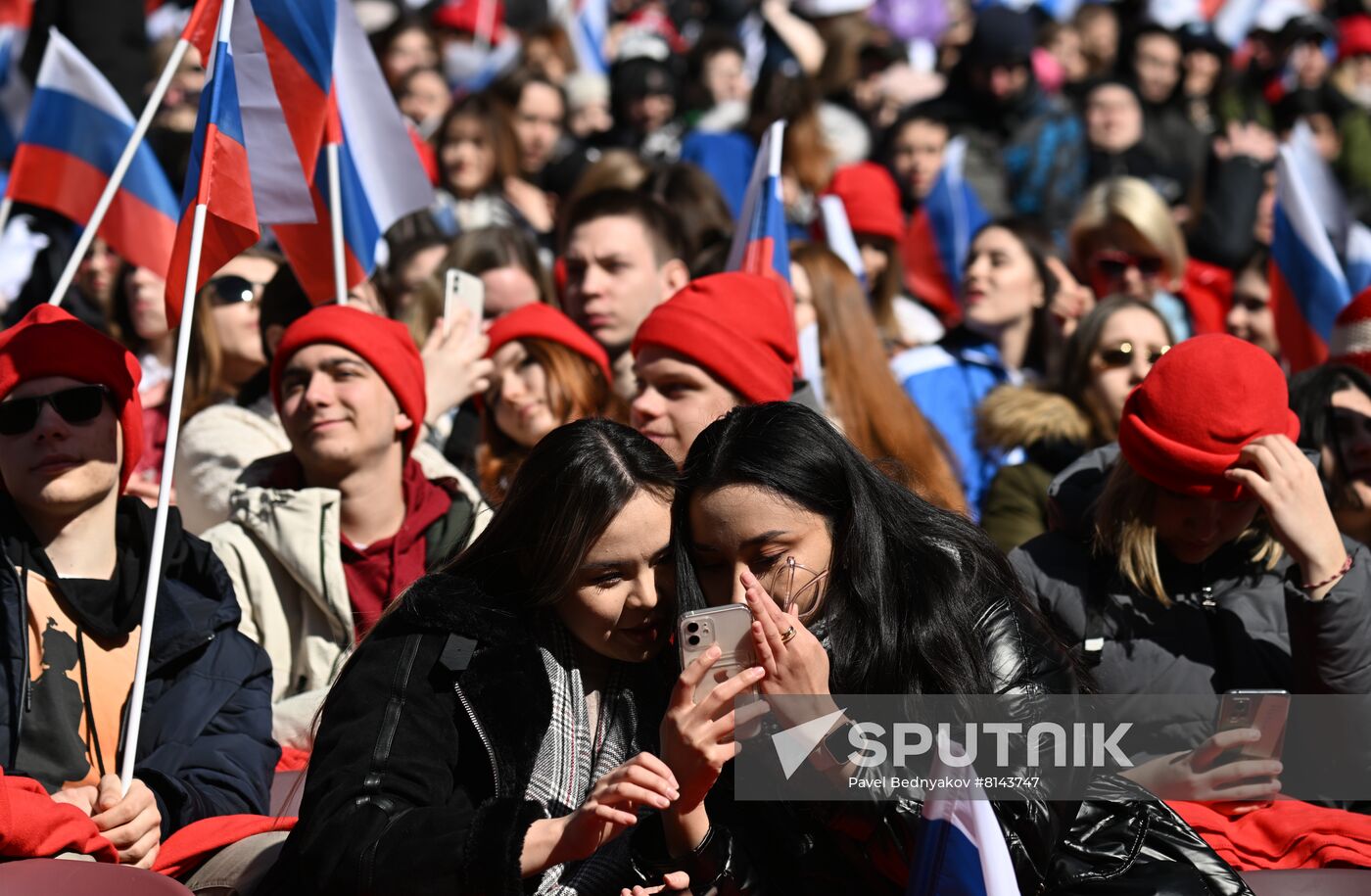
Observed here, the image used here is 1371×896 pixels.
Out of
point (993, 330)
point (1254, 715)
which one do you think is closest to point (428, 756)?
point (1254, 715)

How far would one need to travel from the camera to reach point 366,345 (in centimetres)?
527

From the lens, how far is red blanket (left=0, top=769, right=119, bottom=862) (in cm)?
357

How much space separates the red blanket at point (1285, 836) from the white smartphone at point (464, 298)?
3.15m

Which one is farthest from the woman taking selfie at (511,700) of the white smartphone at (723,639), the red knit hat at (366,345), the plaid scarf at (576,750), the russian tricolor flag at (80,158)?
the russian tricolor flag at (80,158)

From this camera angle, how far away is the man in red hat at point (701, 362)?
5188 millimetres

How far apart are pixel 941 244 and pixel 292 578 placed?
16.6ft

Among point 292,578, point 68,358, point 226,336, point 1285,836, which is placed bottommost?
point 1285,836

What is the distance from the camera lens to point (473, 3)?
13.6 meters

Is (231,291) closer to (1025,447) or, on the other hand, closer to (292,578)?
(292,578)

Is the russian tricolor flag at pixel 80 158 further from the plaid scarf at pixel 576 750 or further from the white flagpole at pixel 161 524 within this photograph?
the plaid scarf at pixel 576 750

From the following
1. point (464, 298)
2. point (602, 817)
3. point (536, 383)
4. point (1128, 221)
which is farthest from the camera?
point (1128, 221)

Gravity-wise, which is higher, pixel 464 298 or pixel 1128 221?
pixel 464 298

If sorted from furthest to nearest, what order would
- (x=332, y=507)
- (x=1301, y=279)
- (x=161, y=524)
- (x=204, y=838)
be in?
(x=1301, y=279)
(x=332, y=507)
(x=161, y=524)
(x=204, y=838)

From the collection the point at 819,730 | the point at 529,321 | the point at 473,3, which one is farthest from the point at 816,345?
the point at 473,3
